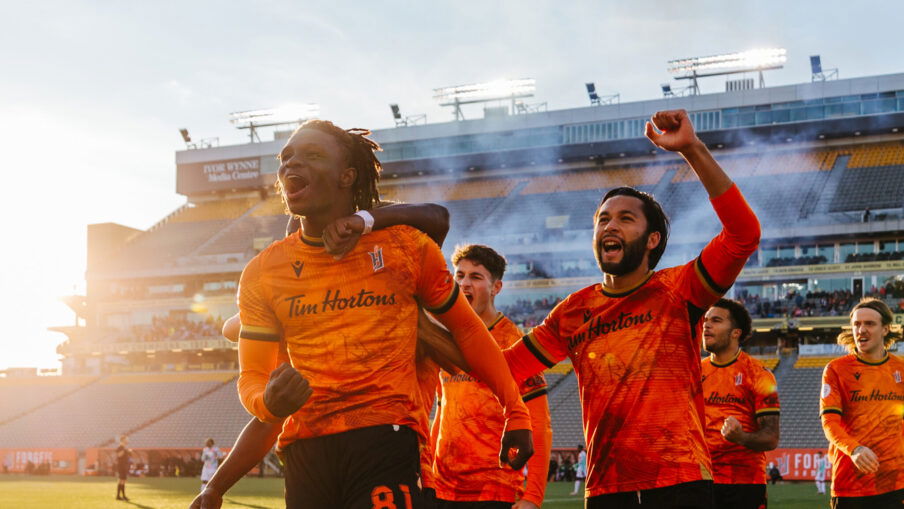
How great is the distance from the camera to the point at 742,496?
8172mm

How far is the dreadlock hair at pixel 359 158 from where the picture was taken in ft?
14.6

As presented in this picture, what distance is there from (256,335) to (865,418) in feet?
20.5

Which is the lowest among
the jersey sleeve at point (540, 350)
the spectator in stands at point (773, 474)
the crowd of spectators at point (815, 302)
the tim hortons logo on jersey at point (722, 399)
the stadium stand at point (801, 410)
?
the spectator in stands at point (773, 474)

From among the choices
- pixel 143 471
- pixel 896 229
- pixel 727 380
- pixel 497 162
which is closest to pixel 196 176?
pixel 497 162

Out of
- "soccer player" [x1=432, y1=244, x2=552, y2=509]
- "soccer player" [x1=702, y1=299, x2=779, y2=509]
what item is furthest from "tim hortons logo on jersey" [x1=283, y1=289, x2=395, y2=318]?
"soccer player" [x1=702, y1=299, x2=779, y2=509]

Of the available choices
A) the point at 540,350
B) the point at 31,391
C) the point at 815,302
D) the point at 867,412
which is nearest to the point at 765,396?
the point at 867,412

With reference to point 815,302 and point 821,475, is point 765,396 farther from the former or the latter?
point 815,302

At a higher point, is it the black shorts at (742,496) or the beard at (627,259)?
the beard at (627,259)

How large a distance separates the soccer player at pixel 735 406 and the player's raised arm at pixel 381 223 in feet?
13.8

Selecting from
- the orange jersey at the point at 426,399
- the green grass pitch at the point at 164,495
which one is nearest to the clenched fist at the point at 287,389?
the orange jersey at the point at 426,399

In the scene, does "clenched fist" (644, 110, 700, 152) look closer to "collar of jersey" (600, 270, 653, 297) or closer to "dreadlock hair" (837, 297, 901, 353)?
"collar of jersey" (600, 270, 653, 297)

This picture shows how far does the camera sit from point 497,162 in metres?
58.2

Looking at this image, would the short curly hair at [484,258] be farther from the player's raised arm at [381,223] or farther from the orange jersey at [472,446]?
the player's raised arm at [381,223]

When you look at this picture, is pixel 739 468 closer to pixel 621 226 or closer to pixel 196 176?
pixel 621 226
